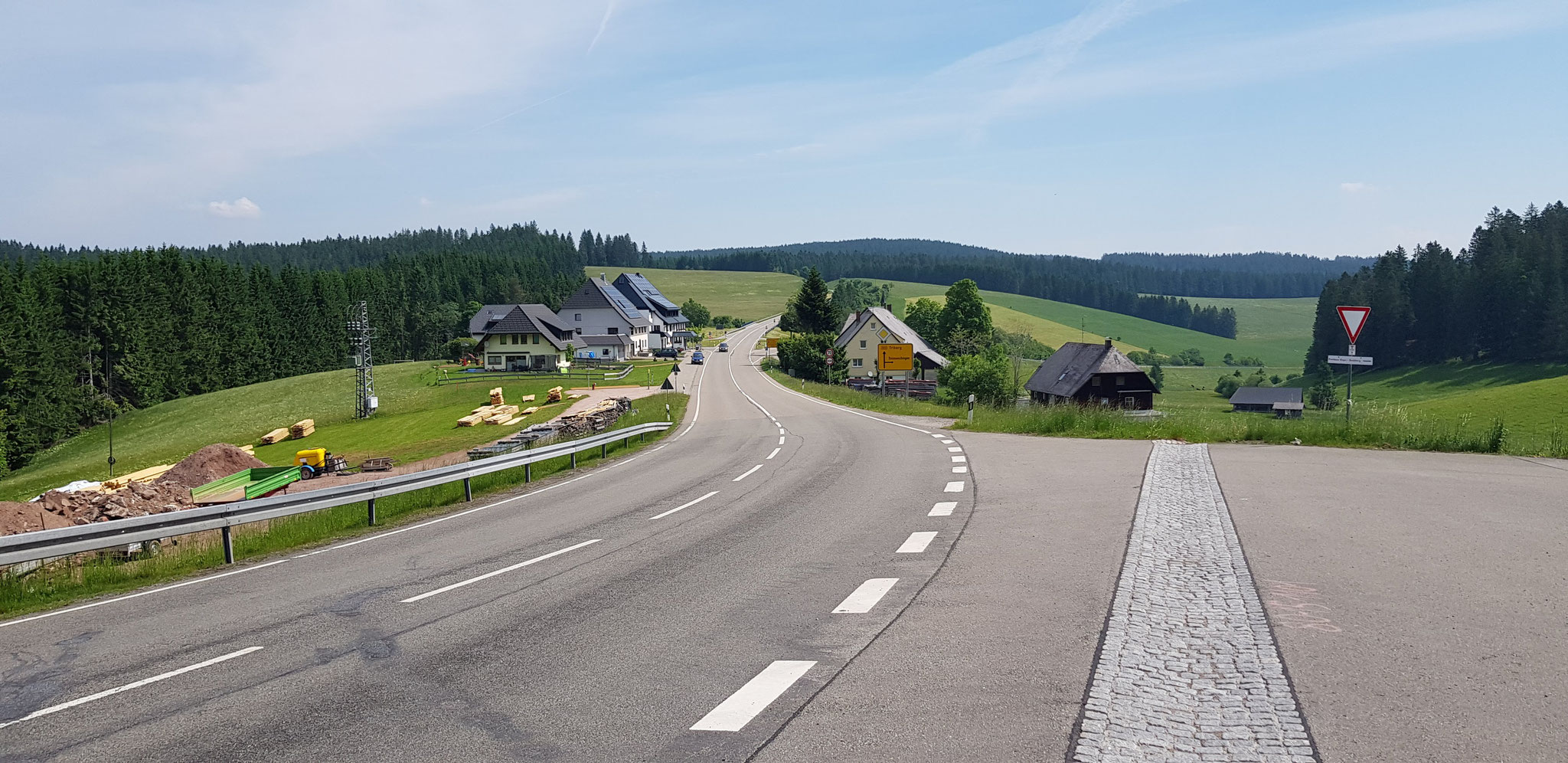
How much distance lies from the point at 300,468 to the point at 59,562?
2352cm

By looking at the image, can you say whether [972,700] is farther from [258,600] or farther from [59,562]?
[59,562]

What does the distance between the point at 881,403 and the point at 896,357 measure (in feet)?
33.2

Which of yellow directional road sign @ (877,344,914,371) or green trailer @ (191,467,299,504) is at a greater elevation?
yellow directional road sign @ (877,344,914,371)

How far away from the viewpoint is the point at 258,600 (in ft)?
30.6

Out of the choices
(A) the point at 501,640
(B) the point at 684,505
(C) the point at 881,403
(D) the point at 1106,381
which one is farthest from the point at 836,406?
(A) the point at 501,640

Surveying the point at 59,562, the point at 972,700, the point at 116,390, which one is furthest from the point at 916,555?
the point at 116,390

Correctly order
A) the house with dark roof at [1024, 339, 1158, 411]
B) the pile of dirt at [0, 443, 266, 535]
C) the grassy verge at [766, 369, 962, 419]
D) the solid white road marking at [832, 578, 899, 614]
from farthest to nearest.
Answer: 1. the house with dark roof at [1024, 339, 1158, 411]
2. the grassy verge at [766, 369, 962, 419]
3. the pile of dirt at [0, 443, 266, 535]
4. the solid white road marking at [832, 578, 899, 614]

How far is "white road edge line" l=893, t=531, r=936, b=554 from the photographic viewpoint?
33.0 feet

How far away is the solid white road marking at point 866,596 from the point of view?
7715 mm

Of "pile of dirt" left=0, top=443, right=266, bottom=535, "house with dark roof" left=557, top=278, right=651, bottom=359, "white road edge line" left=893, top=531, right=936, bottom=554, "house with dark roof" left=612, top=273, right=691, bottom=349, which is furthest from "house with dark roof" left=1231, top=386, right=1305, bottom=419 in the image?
"pile of dirt" left=0, top=443, right=266, bottom=535

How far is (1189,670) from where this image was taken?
5.86 meters

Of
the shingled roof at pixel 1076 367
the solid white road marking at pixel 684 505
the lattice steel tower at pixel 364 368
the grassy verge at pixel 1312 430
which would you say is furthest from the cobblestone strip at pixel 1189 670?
the lattice steel tower at pixel 364 368

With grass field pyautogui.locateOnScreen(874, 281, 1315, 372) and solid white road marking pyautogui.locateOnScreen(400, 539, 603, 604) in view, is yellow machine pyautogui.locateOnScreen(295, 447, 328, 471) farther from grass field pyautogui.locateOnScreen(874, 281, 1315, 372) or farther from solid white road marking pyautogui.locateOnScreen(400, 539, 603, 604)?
grass field pyautogui.locateOnScreen(874, 281, 1315, 372)

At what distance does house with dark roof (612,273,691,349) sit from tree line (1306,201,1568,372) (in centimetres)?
8867
